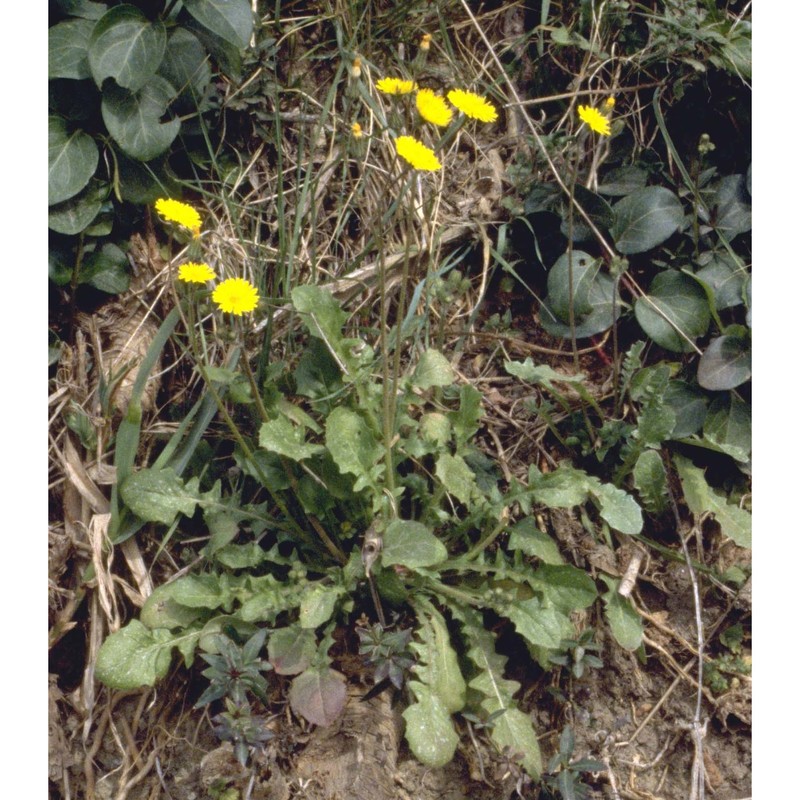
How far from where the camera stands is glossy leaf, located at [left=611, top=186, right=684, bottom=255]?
2.17 m

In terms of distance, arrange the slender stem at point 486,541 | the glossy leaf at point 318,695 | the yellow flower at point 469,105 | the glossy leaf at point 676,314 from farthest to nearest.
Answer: the glossy leaf at point 676,314, the slender stem at point 486,541, the glossy leaf at point 318,695, the yellow flower at point 469,105

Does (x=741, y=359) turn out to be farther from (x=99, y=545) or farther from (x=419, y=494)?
(x=99, y=545)

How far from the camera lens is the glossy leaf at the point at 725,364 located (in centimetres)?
203

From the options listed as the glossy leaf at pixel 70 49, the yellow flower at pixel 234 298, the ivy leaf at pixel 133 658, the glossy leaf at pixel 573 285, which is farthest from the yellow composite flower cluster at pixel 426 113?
the ivy leaf at pixel 133 658

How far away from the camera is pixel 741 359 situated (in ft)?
6.72

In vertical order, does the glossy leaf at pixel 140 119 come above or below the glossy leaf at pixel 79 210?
above

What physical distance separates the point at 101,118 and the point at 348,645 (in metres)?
1.41

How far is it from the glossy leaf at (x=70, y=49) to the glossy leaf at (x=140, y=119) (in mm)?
77

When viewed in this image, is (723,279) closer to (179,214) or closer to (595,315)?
(595,315)

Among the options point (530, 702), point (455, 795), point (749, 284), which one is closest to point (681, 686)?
point (530, 702)

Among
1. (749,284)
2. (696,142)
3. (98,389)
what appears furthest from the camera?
(696,142)

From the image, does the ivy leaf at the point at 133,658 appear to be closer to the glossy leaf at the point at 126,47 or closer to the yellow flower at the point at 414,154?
the yellow flower at the point at 414,154

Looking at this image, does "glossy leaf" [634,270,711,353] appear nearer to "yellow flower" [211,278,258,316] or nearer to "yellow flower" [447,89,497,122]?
"yellow flower" [447,89,497,122]

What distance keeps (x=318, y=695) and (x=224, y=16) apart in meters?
1.56
